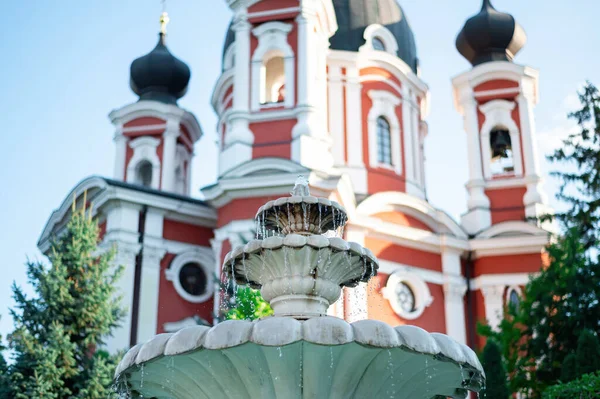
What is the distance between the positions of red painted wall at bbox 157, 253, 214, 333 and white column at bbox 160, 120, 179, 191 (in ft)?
14.2

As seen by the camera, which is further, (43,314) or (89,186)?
(89,186)

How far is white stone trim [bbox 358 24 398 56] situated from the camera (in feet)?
74.3

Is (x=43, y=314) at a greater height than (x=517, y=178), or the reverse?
(x=517, y=178)

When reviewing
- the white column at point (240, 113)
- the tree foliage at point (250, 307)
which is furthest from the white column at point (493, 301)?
the tree foliage at point (250, 307)

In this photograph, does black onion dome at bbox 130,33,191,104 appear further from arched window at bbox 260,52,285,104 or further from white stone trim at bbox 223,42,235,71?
arched window at bbox 260,52,285,104

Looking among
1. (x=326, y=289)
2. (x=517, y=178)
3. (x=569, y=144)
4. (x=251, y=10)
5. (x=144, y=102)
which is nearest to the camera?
(x=326, y=289)

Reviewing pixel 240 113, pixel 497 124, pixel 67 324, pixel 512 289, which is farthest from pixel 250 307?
pixel 497 124

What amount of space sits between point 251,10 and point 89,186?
5338 mm

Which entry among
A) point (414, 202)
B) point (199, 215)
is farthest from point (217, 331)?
point (414, 202)

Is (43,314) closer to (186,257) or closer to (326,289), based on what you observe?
(186,257)

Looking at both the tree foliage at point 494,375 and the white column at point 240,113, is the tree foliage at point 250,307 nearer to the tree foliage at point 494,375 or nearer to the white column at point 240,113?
the tree foliage at point 494,375

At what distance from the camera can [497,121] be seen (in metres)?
22.6

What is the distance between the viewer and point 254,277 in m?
7.76

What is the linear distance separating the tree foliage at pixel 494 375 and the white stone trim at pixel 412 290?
4.72 metres
